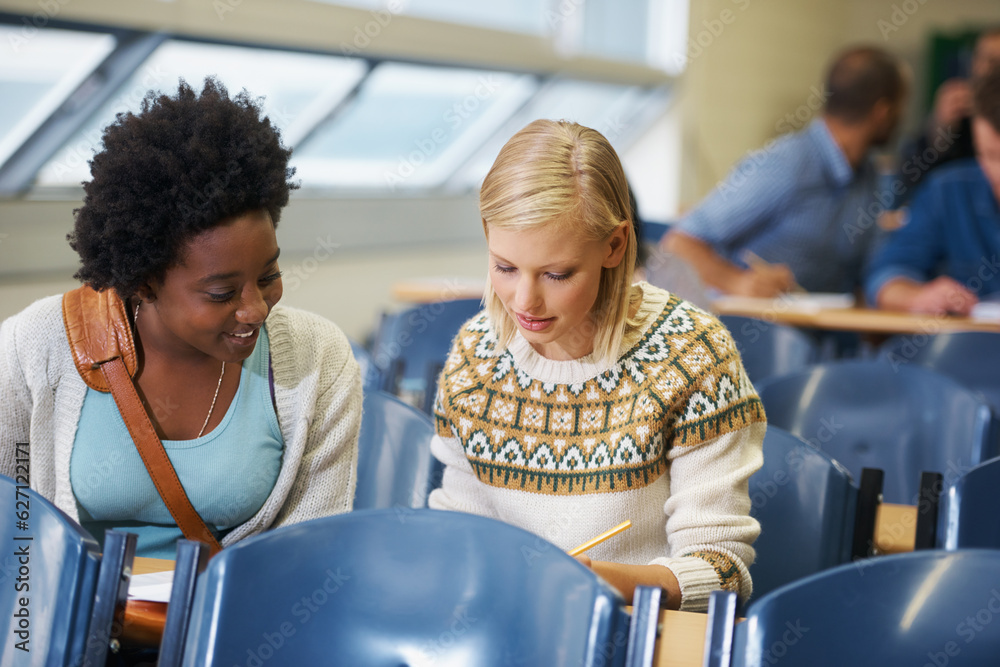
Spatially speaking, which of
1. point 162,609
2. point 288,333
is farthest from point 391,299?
point 162,609

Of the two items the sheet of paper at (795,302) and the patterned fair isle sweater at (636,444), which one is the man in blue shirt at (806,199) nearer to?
the sheet of paper at (795,302)

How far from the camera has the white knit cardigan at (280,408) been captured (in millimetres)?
1380

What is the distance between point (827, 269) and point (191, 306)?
272 centimetres

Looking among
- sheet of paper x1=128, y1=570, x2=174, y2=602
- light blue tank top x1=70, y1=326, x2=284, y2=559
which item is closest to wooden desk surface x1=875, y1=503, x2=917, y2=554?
light blue tank top x1=70, y1=326, x2=284, y2=559

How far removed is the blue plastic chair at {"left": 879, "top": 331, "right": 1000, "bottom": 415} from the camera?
2.44 metres

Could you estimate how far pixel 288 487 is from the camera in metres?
1.44

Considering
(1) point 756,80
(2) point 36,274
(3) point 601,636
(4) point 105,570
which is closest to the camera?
(3) point 601,636

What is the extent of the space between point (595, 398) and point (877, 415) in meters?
0.91

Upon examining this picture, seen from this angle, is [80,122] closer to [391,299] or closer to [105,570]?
[391,299]

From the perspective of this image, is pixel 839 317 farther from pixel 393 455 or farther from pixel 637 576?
pixel 637 576

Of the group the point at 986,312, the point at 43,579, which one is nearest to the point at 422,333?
the point at 43,579

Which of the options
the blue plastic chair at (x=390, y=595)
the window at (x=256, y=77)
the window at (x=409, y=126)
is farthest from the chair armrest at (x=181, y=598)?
the window at (x=409, y=126)

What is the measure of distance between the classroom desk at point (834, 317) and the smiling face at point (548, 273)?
6.19 feet

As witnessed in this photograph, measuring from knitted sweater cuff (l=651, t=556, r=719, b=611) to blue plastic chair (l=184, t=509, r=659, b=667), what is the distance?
0.34 meters
